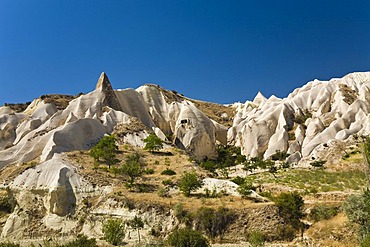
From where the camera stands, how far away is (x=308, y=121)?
250 ft

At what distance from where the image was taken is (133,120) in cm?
5341

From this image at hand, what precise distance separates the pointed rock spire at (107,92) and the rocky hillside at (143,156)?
176mm

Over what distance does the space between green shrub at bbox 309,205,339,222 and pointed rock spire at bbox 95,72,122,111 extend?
40.9m

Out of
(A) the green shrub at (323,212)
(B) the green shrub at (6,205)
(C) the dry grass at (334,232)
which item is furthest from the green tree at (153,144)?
(C) the dry grass at (334,232)

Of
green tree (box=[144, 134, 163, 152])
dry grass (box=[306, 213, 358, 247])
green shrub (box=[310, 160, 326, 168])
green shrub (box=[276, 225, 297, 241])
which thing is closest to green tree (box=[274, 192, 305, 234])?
green shrub (box=[276, 225, 297, 241])

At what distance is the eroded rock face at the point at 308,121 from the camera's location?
2611 inches

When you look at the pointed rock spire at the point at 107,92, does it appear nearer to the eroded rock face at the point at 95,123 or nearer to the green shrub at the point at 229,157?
the eroded rock face at the point at 95,123

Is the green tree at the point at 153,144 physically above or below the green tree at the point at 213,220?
above

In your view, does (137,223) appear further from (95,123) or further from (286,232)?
(95,123)

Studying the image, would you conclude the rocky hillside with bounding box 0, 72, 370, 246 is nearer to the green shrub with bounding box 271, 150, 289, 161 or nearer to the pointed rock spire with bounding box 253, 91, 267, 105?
the green shrub with bounding box 271, 150, 289, 161

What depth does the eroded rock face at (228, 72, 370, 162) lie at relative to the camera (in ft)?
218

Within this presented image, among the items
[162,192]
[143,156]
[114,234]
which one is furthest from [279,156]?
[114,234]

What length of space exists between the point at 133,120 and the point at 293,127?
1597 inches

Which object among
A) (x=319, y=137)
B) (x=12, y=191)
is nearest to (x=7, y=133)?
(x=12, y=191)
